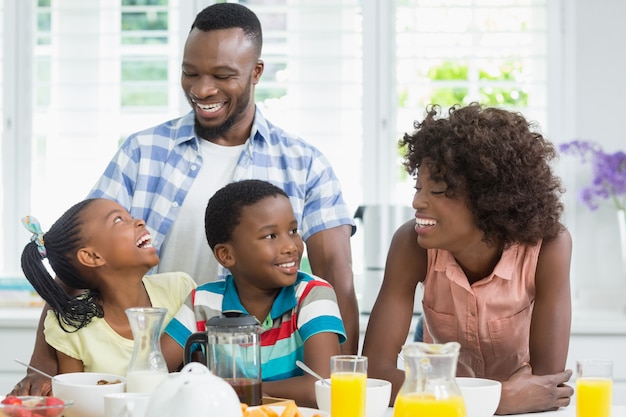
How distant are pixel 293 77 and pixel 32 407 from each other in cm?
259

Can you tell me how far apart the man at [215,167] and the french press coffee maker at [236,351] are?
0.70m

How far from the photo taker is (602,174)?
12.0 feet

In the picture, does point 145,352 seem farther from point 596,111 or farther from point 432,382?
point 596,111

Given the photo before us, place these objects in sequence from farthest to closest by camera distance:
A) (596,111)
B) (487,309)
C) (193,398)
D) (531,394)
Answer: (596,111)
(487,309)
(531,394)
(193,398)

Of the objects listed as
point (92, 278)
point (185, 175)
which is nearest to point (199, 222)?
point (185, 175)

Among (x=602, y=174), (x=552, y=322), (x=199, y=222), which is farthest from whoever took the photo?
(x=602, y=174)

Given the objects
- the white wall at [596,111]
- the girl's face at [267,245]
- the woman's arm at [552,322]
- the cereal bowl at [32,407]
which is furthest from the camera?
the white wall at [596,111]

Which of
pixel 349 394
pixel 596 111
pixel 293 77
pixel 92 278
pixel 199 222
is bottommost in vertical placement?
pixel 349 394

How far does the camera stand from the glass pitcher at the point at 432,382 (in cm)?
133

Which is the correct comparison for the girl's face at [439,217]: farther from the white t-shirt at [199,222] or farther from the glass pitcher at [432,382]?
the glass pitcher at [432,382]

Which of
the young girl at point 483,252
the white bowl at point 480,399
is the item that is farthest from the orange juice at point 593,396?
the young girl at point 483,252

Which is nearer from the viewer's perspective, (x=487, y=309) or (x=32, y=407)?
(x=32, y=407)

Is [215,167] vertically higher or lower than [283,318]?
higher

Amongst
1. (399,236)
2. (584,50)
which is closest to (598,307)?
(584,50)
